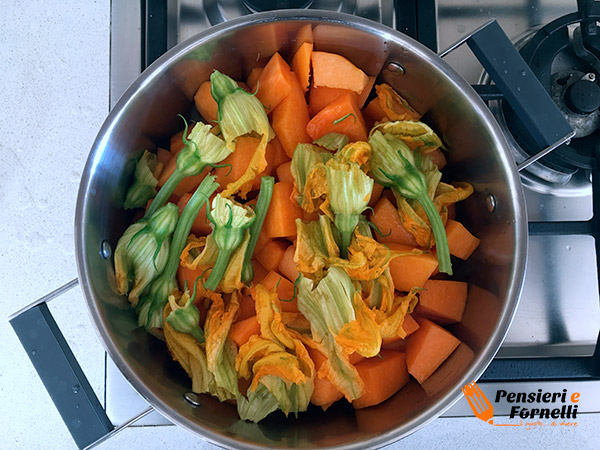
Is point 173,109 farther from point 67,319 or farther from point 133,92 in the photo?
point 67,319

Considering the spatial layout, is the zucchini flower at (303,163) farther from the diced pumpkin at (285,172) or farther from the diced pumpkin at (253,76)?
the diced pumpkin at (253,76)

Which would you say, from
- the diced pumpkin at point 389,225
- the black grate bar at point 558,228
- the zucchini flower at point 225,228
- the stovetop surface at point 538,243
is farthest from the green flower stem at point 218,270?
the black grate bar at point 558,228

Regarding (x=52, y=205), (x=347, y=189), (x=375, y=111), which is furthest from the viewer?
(x=52, y=205)

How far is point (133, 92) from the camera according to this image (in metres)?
0.68

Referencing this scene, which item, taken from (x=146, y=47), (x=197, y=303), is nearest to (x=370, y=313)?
(x=197, y=303)

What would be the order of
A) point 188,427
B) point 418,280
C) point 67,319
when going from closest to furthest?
point 188,427, point 418,280, point 67,319

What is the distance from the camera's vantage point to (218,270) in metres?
0.71

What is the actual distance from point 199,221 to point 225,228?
3.2 inches

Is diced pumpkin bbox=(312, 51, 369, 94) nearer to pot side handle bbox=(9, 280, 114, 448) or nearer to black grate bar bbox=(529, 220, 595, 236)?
black grate bar bbox=(529, 220, 595, 236)

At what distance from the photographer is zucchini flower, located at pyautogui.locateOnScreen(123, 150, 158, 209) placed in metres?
0.75

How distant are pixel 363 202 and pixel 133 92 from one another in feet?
1.02

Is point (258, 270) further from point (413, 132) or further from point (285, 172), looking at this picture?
point (413, 132)

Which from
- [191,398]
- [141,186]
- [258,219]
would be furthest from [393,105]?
[191,398]

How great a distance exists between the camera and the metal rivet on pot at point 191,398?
0.71 meters
